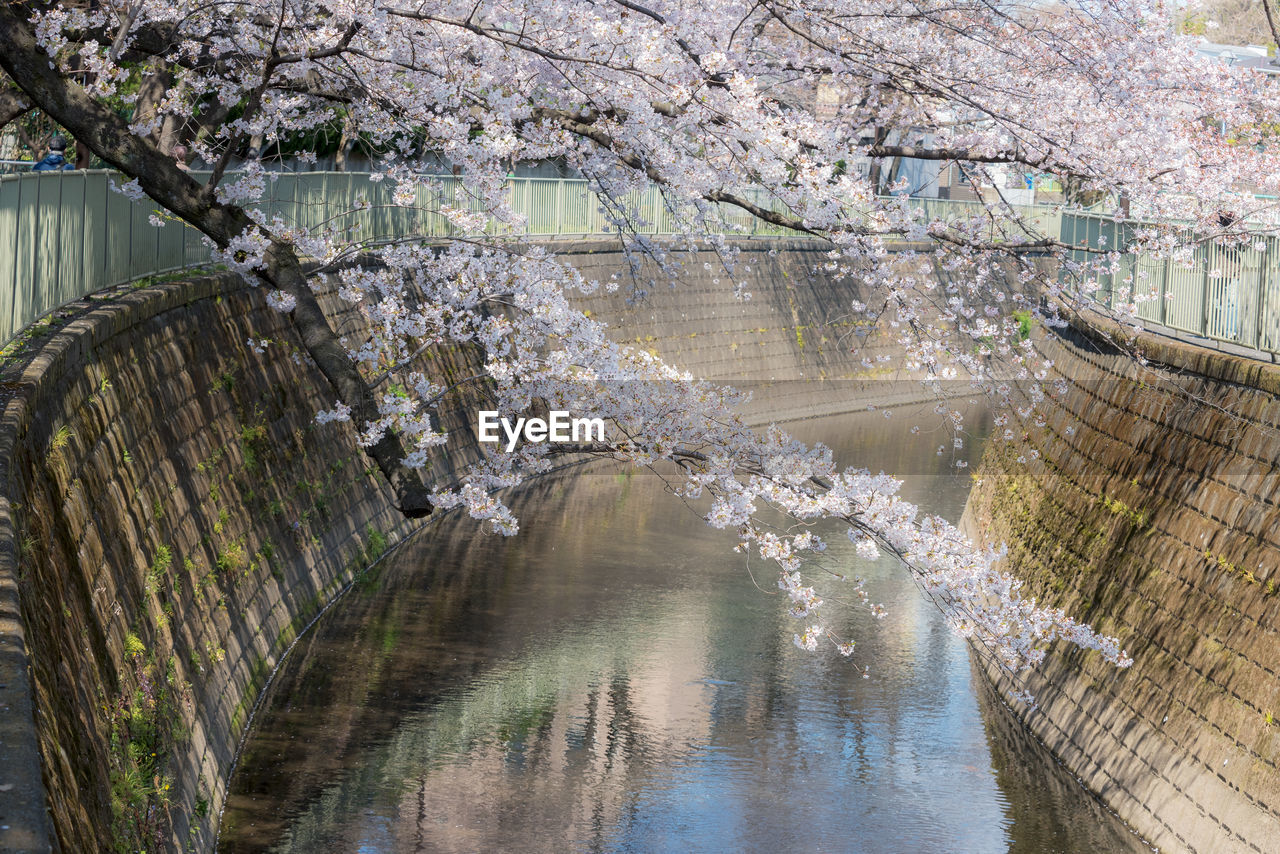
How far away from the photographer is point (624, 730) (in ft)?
46.8

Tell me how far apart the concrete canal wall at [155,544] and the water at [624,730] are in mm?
798

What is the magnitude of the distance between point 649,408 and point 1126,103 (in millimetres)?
5392

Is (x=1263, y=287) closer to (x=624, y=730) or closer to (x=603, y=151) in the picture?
(x=603, y=151)

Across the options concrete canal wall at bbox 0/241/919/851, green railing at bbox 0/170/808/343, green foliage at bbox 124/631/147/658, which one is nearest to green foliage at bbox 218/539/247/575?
concrete canal wall at bbox 0/241/919/851

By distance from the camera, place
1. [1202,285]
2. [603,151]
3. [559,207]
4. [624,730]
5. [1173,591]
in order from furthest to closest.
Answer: [559,207] < [1202,285] < [624,730] < [603,151] < [1173,591]

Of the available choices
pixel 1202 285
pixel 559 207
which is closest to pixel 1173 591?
pixel 1202 285

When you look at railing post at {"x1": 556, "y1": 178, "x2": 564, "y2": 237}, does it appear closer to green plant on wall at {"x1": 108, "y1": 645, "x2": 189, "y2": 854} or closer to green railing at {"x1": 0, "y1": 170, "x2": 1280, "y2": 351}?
green railing at {"x1": 0, "y1": 170, "x2": 1280, "y2": 351}

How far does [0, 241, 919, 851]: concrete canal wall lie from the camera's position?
6.65m

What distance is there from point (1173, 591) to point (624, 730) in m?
5.32

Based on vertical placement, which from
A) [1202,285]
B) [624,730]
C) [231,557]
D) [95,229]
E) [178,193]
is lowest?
[624,730]

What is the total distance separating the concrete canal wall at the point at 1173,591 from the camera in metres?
10.0

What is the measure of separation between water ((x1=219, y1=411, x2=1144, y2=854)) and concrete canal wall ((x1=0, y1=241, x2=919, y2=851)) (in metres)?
0.80

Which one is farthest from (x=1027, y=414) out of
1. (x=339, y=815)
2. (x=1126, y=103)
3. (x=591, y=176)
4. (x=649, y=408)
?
(x=339, y=815)

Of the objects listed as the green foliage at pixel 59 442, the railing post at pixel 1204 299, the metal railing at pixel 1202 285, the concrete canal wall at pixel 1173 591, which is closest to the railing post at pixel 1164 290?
the metal railing at pixel 1202 285
